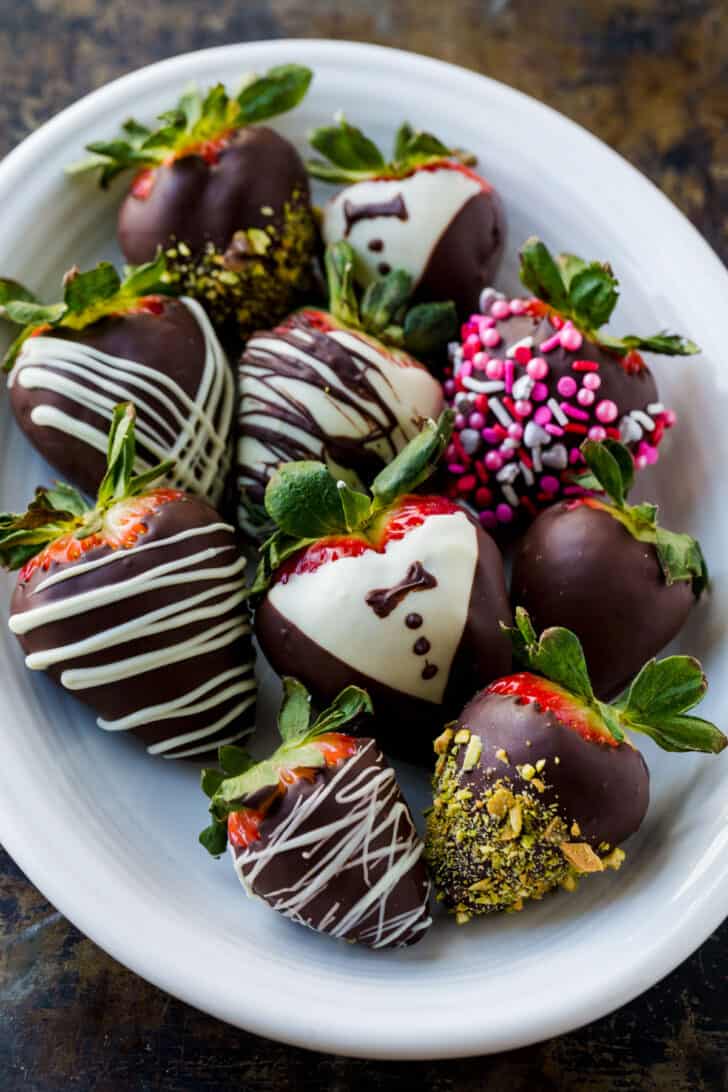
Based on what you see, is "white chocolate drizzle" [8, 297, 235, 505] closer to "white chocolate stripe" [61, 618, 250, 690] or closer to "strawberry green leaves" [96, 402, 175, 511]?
"strawberry green leaves" [96, 402, 175, 511]

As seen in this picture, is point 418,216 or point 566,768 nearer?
point 566,768

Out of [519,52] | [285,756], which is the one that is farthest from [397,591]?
[519,52]

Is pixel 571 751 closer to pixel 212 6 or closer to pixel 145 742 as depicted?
pixel 145 742

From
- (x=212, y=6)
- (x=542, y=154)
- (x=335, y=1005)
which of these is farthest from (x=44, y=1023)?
(x=212, y=6)

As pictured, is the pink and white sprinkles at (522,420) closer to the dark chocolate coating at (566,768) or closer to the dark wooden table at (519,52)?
the dark chocolate coating at (566,768)

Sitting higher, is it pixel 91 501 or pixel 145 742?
pixel 91 501

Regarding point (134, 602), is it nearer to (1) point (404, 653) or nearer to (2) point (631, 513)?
(1) point (404, 653)

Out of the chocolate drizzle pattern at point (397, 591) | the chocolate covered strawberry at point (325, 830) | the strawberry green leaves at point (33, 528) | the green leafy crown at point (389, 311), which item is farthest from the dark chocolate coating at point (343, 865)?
the green leafy crown at point (389, 311)
